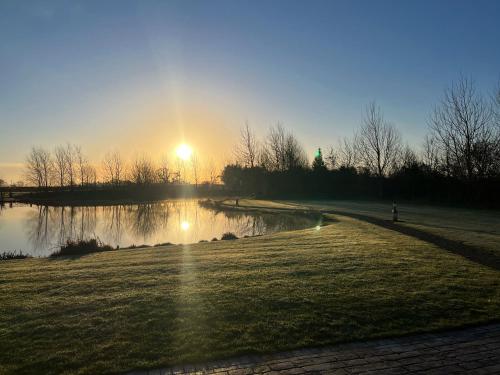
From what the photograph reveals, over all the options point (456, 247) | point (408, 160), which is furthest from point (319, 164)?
point (456, 247)

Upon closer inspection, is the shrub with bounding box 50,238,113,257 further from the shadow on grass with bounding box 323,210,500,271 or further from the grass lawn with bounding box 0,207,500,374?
the shadow on grass with bounding box 323,210,500,271

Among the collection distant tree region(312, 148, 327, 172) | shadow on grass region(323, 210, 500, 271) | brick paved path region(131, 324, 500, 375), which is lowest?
brick paved path region(131, 324, 500, 375)

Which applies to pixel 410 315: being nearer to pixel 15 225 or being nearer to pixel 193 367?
pixel 193 367

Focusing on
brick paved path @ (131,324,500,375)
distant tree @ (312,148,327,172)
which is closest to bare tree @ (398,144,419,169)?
distant tree @ (312,148,327,172)

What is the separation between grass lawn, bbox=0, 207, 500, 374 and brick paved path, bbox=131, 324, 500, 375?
0.67ft

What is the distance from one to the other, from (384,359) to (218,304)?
2731mm

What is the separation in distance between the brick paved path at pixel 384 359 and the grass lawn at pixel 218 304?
205 mm

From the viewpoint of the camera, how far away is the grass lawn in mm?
4402

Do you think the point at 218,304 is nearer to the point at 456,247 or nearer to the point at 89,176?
the point at 456,247

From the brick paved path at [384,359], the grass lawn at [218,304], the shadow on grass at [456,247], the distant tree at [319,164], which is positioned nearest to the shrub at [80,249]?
the grass lawn at [218,304]

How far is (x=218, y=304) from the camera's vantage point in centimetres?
585

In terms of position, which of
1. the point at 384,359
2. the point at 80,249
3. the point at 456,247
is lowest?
the point at 384,359

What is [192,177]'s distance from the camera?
244 feet

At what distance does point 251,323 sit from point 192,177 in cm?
7043
